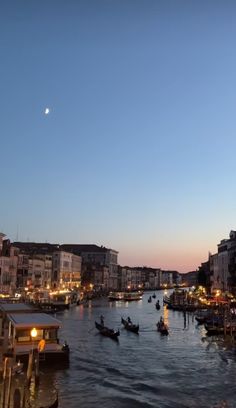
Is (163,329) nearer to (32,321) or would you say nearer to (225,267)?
(32,321)

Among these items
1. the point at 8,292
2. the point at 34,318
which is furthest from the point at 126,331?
the point at 8,292

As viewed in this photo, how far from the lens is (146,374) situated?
27.6 meters

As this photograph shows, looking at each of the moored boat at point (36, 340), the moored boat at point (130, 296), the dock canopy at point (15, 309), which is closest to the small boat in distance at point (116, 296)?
the moored boat at point (130, 296)

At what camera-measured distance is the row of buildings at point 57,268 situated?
8461 cm

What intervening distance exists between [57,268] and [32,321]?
87810 mm

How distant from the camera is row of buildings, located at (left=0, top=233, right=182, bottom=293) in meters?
84.6

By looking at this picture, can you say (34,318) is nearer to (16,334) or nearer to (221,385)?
(16,334)

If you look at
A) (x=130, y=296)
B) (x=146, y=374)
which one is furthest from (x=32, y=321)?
(x=130, y=296)

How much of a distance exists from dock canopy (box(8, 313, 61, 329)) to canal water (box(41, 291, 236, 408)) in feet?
8.53

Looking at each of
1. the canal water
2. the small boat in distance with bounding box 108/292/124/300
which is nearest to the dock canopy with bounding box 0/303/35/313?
the canal water

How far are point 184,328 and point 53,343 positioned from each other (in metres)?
26.2

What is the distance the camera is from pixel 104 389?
78.7 ft

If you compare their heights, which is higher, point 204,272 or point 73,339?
point 204,272

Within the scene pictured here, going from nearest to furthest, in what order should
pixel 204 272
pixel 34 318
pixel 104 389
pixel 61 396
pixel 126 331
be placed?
pixel 61 396 → pixel 104 389 → pixel 34 318 → pixel 126 331 → pixel 204 272
